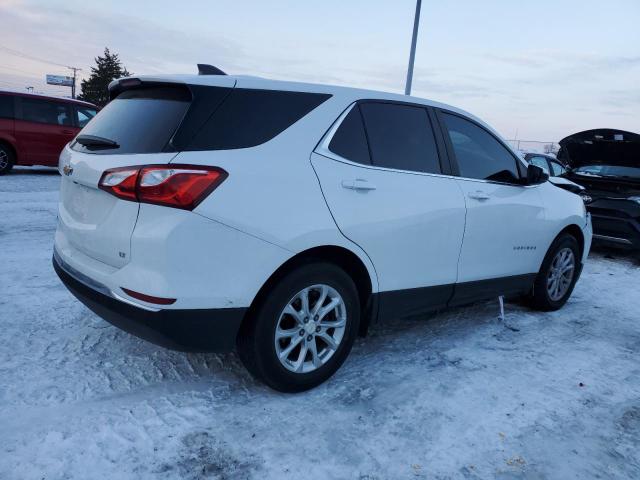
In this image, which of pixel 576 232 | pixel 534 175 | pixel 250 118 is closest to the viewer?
pixel 250 118

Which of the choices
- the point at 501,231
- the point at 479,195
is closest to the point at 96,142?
the point at 479,195

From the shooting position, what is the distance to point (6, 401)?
2.70m

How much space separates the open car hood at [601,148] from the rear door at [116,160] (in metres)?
6.86

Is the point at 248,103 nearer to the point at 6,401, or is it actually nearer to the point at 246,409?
the point at 246,409

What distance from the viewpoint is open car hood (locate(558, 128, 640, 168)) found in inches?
296

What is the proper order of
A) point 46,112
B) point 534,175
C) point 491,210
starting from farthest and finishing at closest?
point 46,112 < point 534,175 < point 491,210

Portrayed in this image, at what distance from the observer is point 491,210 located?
12.8ft

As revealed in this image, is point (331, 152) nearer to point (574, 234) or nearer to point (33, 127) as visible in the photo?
point (574, 234)

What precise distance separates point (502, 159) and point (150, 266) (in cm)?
294

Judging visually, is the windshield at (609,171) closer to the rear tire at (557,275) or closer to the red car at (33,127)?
the rear tire at (557,275)

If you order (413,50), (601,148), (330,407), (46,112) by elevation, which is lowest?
(330,407)

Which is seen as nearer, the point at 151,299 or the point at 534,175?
the point at 151,299

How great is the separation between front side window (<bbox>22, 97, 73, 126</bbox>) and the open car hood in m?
10.5

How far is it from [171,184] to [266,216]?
1.57ft
